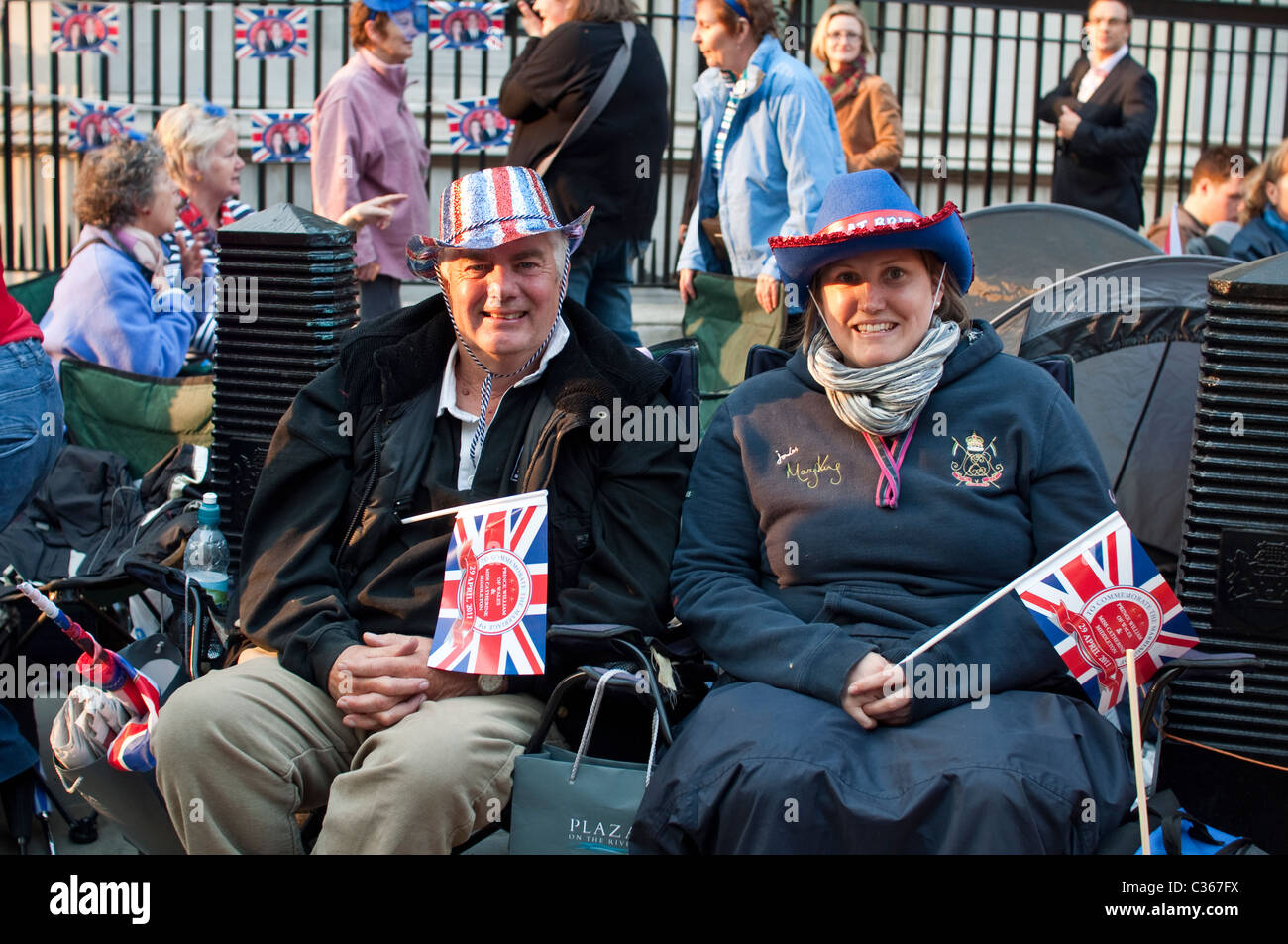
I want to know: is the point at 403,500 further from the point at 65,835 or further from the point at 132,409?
the point at 132,409

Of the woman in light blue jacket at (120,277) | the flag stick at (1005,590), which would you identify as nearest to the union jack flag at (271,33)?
the woman in light blue jacket at (120,277)

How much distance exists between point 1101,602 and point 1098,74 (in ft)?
18.0

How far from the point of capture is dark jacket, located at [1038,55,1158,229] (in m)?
7.45

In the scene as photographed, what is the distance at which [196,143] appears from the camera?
6598 millimetres

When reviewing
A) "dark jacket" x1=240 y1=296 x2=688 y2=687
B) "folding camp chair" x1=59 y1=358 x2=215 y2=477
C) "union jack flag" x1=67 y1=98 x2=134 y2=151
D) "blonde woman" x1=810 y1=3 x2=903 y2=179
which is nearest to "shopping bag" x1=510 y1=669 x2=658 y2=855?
"dark jacket" x1=240 y1=296 x2=688 y2=687

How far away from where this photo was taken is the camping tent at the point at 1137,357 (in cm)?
450

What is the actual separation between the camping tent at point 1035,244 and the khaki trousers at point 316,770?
282cm

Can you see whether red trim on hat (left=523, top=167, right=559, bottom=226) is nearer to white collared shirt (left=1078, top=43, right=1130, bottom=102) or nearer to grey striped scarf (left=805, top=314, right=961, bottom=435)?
grey striped scarf (left=805, top=314, right=961, bottom=435)

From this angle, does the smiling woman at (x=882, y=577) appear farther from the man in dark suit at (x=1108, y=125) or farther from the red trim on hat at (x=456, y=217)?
the man in dark suit at (x=1108, y=125)

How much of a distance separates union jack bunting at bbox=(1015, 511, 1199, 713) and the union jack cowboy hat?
133cm

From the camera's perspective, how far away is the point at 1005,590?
9.88ft

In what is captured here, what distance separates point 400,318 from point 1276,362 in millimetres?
2058

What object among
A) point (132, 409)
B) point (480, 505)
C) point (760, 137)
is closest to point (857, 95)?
point (760, 137)

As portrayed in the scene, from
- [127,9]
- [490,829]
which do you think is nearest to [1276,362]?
[490,829]
